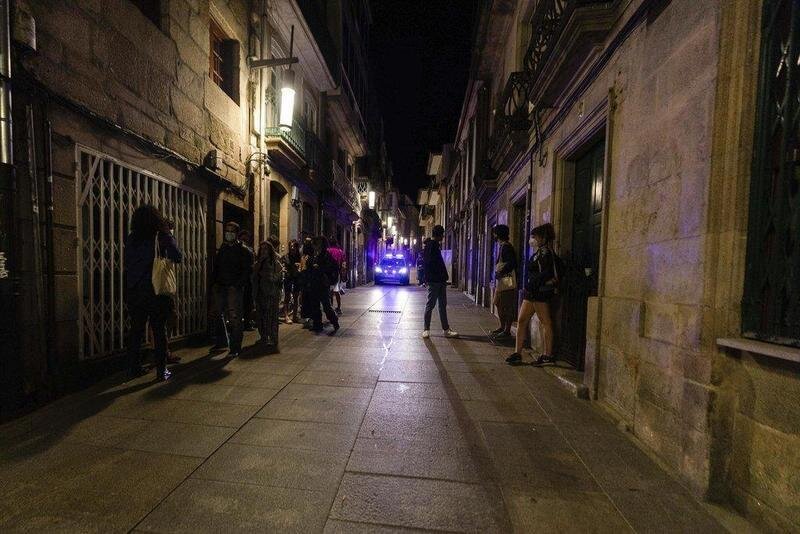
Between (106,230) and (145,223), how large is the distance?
86 centimetres

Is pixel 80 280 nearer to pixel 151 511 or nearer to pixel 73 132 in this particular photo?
pixel 73 132

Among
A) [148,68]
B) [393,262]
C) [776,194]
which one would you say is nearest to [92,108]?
[148,68]

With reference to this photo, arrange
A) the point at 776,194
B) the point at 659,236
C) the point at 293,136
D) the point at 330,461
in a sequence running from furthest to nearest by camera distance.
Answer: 1. the point at 293,136
2. the point at 659,236
3. the point at 330,461
4. the point at 776,194

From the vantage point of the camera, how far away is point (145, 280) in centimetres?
405

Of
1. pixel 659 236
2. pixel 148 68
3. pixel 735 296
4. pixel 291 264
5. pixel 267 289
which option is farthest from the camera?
pixel 291 264

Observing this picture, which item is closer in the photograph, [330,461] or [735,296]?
[735,296]

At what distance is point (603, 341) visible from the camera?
3.63 metres

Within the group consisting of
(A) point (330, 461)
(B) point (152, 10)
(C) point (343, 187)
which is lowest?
(A) point (330, 461)

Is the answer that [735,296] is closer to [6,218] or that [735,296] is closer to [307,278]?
[6,218]

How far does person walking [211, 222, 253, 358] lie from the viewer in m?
5.11

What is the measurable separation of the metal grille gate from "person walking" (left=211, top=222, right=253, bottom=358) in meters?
0.79

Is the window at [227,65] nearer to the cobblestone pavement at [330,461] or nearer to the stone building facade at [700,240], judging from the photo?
the cobblestone pavement at [330,461]

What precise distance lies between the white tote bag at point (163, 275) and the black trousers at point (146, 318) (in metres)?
0.13

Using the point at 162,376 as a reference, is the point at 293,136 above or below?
above
